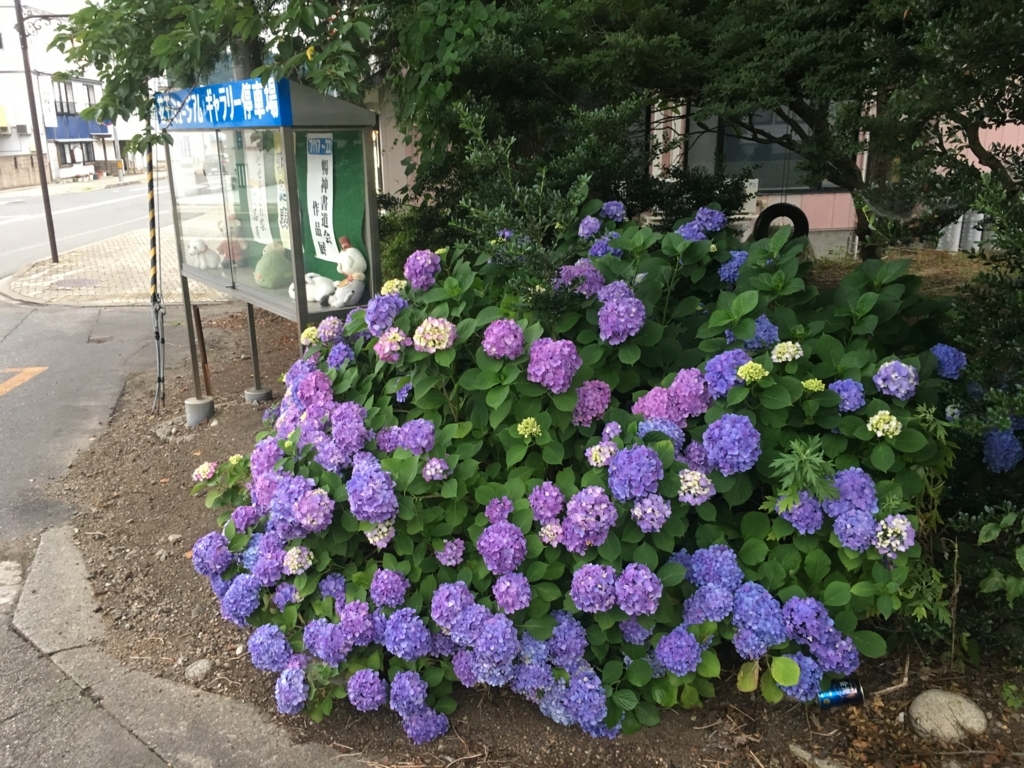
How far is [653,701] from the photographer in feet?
7.75

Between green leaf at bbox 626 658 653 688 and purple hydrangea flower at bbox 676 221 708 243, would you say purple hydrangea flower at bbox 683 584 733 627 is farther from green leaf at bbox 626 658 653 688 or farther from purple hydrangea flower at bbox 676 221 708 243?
purple hydrangea flower at bbox 676 221 708 243

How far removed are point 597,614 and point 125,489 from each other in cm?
317

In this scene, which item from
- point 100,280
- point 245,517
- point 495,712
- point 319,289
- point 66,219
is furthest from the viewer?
point 66,219

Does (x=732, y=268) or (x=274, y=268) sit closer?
(x=732, y=268)

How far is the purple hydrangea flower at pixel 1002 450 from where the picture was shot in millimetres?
→ 2475

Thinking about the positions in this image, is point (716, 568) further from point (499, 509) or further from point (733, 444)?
point (499, 509)

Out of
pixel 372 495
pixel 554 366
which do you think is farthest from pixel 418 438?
pixel 554 366

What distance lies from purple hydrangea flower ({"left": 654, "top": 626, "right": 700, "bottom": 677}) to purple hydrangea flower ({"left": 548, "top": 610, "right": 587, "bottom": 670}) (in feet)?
0.72

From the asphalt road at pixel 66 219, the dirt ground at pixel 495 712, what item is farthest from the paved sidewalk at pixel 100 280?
the dirt ground at pixel 495 712

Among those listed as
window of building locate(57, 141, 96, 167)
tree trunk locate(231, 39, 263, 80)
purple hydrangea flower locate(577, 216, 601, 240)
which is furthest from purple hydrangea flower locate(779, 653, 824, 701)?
window of building locate(57, 141, 96, 167)

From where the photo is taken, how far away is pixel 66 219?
72.0ft

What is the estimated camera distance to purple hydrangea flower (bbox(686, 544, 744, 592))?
2.26m

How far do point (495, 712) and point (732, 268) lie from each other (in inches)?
71.7

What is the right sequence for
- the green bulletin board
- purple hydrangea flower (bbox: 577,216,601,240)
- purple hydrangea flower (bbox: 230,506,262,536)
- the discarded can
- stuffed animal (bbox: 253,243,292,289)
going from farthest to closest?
1. stuffed animal (bbox: 253,243,292,289)
2. the green bulletin board
3. purple hydrangea flower (bbox: 577,216,601,240)
4. purple hydrangea flower (bbox: 230,506,262,536)
5. the discarded can
